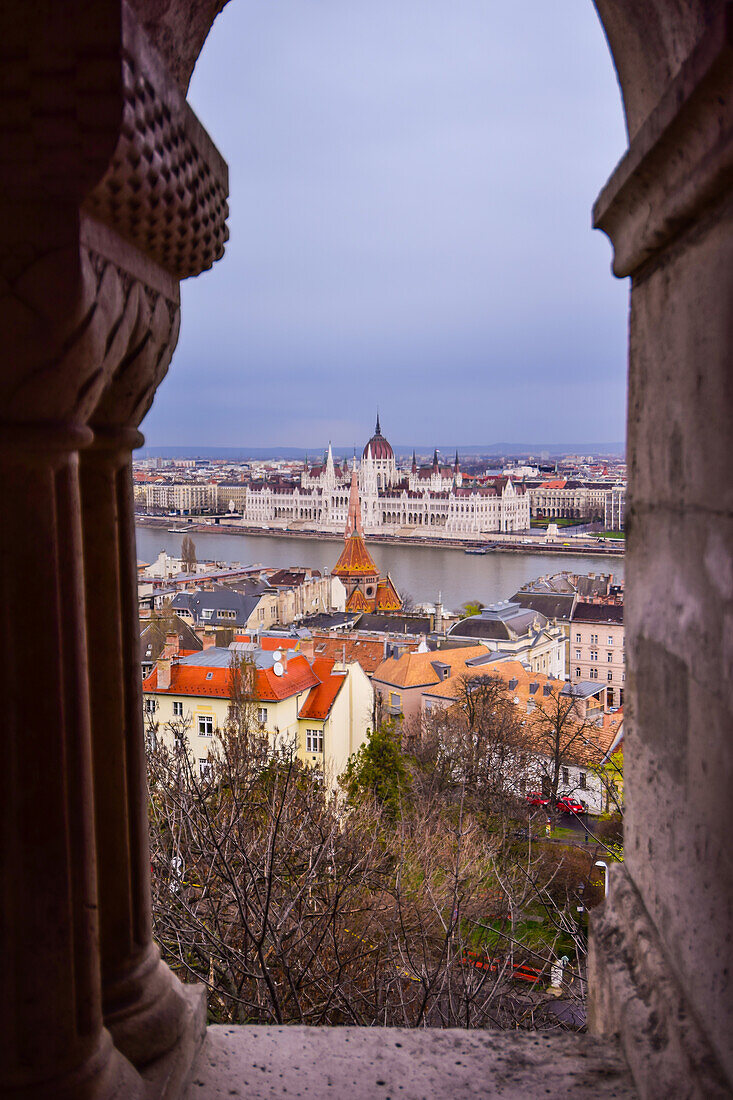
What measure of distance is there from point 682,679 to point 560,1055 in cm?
56

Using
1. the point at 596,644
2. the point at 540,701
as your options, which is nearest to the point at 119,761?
the point at 540,701

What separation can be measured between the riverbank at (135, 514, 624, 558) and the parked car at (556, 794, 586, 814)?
40768 millimetres

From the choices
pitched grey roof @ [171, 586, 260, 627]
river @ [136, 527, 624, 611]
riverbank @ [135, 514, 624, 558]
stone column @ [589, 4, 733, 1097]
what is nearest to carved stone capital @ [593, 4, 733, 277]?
stone column @ [589, 4, 733, 1097]

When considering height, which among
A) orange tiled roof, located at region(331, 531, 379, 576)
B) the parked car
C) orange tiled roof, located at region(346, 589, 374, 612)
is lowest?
the parked car

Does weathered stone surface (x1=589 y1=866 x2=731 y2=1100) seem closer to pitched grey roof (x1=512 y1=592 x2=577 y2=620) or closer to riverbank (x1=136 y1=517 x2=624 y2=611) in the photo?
pitched grey roof (x1=512 y1=592 x2=577 y2=620)

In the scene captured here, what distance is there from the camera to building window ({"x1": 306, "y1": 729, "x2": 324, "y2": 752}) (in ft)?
36.4

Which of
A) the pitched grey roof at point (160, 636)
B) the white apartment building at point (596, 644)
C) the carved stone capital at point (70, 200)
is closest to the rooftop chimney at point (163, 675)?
the pitched grey roof at point (160, 636)

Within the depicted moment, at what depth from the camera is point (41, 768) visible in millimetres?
954

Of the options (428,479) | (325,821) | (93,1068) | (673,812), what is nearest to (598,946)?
(673,812)

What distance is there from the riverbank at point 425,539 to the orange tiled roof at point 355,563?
19.0m

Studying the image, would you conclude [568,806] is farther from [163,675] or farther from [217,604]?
[217,604]

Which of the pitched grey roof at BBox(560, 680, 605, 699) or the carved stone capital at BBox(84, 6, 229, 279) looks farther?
the pitched grey roof at BBox(560, 680, 605, 699)

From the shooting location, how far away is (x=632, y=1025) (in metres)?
1.16

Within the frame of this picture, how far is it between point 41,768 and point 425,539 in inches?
2550
